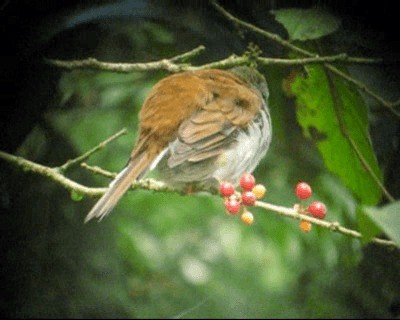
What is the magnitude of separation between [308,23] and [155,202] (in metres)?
0.89

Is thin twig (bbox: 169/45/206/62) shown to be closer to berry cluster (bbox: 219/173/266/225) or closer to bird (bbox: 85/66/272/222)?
bird (bbox: 85/66/272/222)

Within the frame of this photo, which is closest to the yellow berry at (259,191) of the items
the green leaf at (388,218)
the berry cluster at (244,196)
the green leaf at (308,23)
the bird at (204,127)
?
the berry cluster at (244,196)

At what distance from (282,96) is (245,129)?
0.10 meters

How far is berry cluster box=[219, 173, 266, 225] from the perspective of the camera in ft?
3.69

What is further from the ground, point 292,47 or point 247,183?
point 292,47

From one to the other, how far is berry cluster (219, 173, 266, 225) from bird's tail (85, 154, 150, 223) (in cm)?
11

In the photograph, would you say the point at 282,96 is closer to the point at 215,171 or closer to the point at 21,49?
the point at 215,171

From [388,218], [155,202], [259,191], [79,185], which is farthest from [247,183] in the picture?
[155,202]

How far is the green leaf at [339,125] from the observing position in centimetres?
119

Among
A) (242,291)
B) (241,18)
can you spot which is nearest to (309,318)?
(242,291)

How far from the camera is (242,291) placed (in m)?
2.08

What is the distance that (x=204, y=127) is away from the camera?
1.26 metres

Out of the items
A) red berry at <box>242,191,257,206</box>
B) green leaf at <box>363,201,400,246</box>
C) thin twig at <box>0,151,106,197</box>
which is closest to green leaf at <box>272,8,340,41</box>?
red berry at <box>242,191,257,206</box>

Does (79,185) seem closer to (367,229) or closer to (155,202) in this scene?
(367,229)
